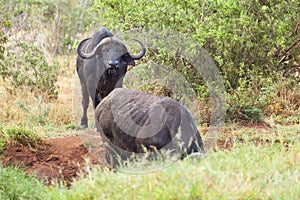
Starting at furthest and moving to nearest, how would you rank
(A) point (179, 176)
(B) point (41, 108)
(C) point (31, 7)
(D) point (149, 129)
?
(C) point (31, 7) → (B) point (41, 108) → (D) point (149, 129) → (A) point (179, 176)

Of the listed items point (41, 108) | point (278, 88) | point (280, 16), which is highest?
point (280, 16)

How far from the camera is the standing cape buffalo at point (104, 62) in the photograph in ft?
34.9

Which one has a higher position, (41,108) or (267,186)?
(267,186)

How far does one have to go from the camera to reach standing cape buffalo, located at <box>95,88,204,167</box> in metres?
6.68

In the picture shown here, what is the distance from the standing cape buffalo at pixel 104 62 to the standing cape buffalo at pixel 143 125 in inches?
109

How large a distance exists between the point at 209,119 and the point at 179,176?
Answer: 18.0ft

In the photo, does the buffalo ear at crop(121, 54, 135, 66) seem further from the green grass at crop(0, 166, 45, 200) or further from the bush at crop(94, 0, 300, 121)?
the green grass at crop(0, 166, 45, 200)

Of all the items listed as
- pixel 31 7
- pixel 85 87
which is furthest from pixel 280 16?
pixel 31 7

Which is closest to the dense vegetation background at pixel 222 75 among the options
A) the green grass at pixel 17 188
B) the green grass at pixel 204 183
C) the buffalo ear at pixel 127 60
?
the green grass at pixel 17 188

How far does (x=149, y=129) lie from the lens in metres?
6.96

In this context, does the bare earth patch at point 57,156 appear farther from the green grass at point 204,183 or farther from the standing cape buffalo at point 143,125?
the green grass at point 204,183

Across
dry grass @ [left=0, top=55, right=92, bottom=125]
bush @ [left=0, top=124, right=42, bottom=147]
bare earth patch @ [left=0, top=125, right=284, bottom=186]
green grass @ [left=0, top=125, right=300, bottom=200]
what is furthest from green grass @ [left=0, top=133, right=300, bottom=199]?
dry grass @ [left=0, top=55, right=92, bottom=125]

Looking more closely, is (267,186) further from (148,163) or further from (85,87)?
(85,87)

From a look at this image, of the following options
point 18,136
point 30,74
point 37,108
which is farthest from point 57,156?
point 30,74
